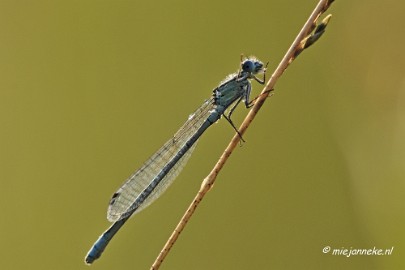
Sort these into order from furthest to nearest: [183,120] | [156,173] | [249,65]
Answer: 1. [183,120]
2. [249,65]
3. [156,173]

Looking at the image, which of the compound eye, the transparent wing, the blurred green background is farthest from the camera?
the blurred green background

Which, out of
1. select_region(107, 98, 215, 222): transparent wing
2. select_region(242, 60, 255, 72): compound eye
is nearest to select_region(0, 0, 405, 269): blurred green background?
select_region(242, 60, 255, 72): compound eye

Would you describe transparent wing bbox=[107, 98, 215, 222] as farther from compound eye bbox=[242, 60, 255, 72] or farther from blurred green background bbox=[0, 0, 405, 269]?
blurred green background bbox=[0, 0, 405, 269]

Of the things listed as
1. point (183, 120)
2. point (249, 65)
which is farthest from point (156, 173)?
point (183, 120)

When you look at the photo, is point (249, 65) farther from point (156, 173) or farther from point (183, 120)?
point (183, 120)

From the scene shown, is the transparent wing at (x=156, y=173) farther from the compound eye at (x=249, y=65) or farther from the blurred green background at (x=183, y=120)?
the blurred green background at (x=183, y=120)

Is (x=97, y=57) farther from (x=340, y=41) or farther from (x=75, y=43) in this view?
(x=340, y=41)
